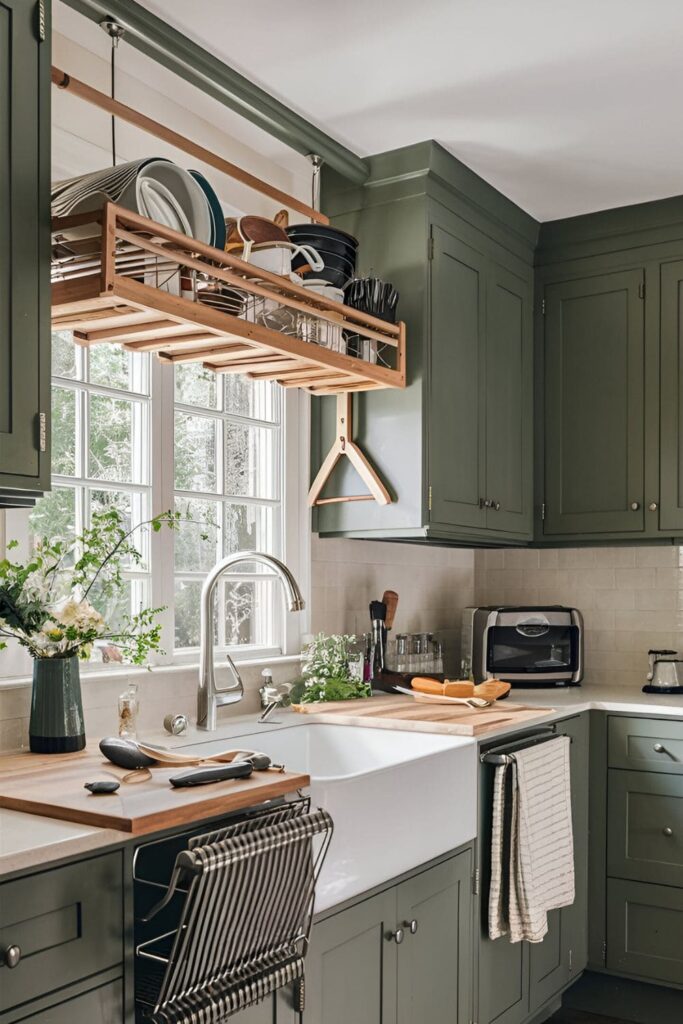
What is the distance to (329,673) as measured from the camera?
121 inches

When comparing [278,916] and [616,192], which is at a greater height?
[616,192]

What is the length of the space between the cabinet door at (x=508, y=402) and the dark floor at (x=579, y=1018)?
5.12ft

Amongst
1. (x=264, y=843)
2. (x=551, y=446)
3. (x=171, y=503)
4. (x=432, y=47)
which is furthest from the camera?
(x=551, y=446)

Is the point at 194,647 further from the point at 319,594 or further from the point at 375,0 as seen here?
the point at 375,0

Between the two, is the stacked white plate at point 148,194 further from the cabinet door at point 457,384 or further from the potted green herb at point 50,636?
the cabinet door at point 457,384

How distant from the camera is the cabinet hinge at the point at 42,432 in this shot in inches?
72.1

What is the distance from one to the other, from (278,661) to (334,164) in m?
1.47

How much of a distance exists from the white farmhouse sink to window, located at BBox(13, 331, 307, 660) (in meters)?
0.41

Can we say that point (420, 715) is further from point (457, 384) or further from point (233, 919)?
point (233, 919)

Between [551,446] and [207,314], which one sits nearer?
[207,314]

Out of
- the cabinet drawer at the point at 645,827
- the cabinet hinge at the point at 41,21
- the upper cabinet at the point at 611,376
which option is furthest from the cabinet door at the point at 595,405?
the cabinet hinge at the point at 41,21

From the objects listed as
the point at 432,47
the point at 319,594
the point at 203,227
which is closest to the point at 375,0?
the point at 432,47

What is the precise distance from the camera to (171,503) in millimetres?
2775

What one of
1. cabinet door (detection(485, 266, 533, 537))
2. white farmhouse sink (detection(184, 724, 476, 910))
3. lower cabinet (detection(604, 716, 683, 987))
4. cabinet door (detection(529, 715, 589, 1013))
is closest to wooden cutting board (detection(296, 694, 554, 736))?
white farmhouse sink (detection(184, 724, 476, 910))
